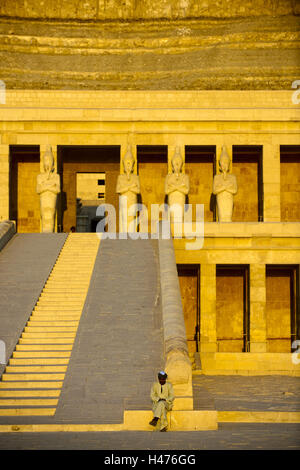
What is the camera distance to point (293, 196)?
98.6 feet

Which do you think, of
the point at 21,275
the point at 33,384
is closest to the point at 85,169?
the point at 21,275

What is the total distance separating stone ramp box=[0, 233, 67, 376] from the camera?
1559cm

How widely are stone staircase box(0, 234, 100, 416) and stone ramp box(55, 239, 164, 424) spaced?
0.28m

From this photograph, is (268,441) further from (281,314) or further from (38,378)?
(281,314)

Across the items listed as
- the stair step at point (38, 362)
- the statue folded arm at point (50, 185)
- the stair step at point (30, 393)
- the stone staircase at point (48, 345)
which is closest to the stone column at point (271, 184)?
the statue folded arm at point (50, 185)

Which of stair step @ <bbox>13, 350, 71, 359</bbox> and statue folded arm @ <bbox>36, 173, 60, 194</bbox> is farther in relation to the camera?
statue folded arm @ <bbox>36, 173, 60, 194</bbox>

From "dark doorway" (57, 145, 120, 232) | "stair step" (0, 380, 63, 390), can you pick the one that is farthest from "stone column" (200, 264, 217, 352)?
"dark doorway" (57, 145, 120, 232)

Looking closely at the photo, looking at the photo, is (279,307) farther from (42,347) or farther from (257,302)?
(42,347)

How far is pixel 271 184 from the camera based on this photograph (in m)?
28.3

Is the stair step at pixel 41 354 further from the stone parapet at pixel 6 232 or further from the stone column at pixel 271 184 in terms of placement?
the stone column at pixel 271 184

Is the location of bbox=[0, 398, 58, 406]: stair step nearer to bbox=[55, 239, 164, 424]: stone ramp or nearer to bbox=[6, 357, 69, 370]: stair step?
bbox=[55, 239, 164, 424]: stone ramp

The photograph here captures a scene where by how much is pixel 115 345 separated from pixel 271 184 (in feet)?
49.7
